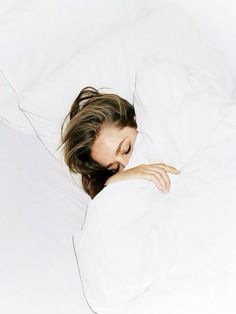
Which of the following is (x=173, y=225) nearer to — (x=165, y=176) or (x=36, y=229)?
(x=165, y=176)

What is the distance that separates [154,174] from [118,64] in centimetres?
42

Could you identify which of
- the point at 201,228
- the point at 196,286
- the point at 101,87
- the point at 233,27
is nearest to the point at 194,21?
the point at 233,27

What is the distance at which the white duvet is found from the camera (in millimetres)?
954

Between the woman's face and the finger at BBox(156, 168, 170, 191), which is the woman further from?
the finger at BBox(156, 168, 170, 191)

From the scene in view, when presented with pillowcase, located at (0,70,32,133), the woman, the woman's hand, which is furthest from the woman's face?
pillowcase, located at (0,70,32,133)

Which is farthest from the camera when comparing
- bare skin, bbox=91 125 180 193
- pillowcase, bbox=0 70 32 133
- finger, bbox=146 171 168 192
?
pillowcase, bbox=0 70 32 133

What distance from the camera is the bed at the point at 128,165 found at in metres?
1.00

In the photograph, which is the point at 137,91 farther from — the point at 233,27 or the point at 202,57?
the point at 233,27

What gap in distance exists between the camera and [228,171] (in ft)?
3.62

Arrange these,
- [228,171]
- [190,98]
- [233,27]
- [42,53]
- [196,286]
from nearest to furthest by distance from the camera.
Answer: [196,286] → [228,171] → [190,98] → [42,53] → [233,27]

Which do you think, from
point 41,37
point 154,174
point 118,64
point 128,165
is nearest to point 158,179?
point 154,174

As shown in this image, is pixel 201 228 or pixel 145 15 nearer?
pixel 201 228

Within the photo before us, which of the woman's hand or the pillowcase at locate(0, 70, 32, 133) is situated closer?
the woman's hand

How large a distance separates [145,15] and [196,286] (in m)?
0.96
